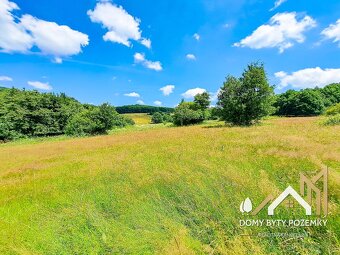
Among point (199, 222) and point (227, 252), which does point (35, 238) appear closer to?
point (199, 222)

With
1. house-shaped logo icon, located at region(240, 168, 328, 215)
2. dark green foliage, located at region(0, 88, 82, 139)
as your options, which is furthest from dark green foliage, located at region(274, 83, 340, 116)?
dark green foliage, located at region(0, 88, 82, 139)

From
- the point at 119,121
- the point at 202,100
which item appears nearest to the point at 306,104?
the point at 202,100

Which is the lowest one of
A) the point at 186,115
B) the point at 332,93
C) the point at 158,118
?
the point at 158,118

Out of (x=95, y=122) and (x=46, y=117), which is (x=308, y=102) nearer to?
(x=95, y=122)

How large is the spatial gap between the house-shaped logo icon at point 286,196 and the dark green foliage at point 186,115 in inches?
1597

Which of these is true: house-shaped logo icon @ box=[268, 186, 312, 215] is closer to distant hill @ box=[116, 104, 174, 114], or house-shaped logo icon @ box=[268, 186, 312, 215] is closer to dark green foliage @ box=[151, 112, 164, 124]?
dark green foliage @ box=[151, 112, 164, 124]

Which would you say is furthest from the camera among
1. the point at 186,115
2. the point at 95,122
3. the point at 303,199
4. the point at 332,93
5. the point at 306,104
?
the point at 332,93

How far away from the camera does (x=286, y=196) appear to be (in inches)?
171

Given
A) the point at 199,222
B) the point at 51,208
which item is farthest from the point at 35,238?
the point at 199,222

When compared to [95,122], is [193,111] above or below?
above

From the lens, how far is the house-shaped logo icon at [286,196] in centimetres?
388

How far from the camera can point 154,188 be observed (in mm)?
5652

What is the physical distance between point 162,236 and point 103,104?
36333 millimetres

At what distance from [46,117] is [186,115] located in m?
33.5
